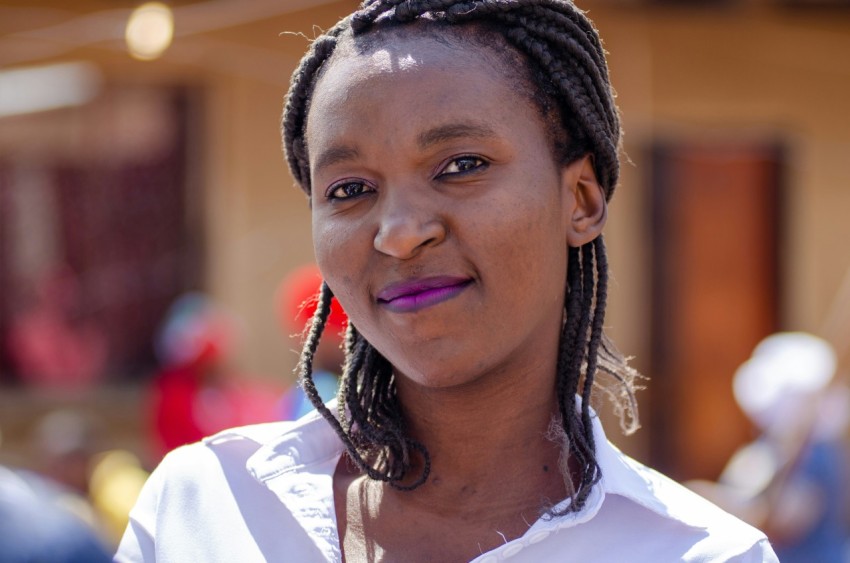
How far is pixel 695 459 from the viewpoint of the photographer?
746 cm

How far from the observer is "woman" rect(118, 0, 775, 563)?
1650mm

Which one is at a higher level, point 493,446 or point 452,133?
point 452,133

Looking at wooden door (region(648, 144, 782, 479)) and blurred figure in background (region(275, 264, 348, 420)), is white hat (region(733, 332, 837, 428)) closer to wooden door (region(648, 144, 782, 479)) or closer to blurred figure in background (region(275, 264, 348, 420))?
blurred figure in background (region(275, 264, 348, 420))

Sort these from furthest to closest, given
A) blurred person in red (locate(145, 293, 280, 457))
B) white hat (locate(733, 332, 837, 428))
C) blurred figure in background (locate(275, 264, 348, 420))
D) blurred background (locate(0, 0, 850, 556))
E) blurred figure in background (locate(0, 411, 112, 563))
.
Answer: blurred background (locate(0, 0, 850, 556))
blurred person in red (locate(145, 293, 280, 457))
white hat (locate(733, 332, 837, 428))
blurred figure in background (locate(275, 264, 348, 420))
blurred figure in background (locate(0, 411, 112, 563))

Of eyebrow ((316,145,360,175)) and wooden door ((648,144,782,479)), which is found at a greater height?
eyebrow ((316,145,360,175))

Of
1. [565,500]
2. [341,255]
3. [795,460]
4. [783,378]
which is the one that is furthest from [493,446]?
[783,378]

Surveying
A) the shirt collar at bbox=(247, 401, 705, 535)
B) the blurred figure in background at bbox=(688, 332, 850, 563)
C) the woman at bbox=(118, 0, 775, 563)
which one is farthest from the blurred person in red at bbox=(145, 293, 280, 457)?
the woman at bbox=(118, 0, 775, 563)

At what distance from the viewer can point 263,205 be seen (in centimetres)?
679

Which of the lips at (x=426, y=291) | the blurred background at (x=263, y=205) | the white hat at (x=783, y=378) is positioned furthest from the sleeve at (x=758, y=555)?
the blurred background at (x=263, y=205)

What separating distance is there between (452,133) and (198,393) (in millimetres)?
4446

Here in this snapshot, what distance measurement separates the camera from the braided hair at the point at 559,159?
5.76 feet

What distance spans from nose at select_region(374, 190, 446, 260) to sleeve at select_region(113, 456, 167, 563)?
1.86ft

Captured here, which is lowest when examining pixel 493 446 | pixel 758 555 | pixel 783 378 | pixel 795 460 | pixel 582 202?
pixel 795 460

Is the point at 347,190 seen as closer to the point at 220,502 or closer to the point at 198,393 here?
the point at 220,502
